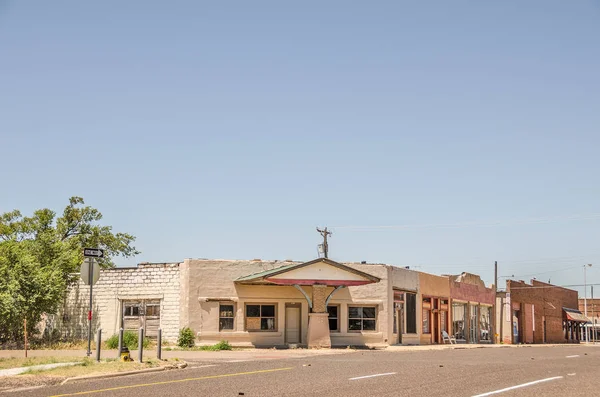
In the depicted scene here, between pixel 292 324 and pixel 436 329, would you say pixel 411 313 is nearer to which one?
pixel 436 329

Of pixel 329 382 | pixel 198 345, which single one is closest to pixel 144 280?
pixel 198 345

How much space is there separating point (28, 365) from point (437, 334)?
100 feet

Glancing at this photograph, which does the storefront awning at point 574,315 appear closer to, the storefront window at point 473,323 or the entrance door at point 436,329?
the storefront window at point 473,323

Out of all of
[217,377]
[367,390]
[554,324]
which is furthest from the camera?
[554,324]

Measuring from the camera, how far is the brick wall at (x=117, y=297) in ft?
116

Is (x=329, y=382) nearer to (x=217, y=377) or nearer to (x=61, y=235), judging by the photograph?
(x=217, y=377)

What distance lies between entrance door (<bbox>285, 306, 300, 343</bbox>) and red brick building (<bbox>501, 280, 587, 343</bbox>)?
990 inches

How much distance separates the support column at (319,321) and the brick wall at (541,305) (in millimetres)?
27126

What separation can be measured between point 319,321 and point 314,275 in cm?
202

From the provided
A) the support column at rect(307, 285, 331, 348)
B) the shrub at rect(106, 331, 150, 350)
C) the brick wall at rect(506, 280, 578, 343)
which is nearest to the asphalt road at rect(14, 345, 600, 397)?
the shrub at rect(106, 331, 150, 350)

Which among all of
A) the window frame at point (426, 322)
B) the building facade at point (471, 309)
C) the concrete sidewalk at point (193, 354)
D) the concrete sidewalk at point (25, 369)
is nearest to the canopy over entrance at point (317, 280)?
the concrete sidewalk at point (193, 354)

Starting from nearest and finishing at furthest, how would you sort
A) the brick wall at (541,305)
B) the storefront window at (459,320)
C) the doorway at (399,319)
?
the doorway at (399,319) → the storefront window at (459,320) → the brick wall at (541,305)

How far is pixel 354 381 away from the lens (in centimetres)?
1512

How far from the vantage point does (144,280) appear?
35.9m
